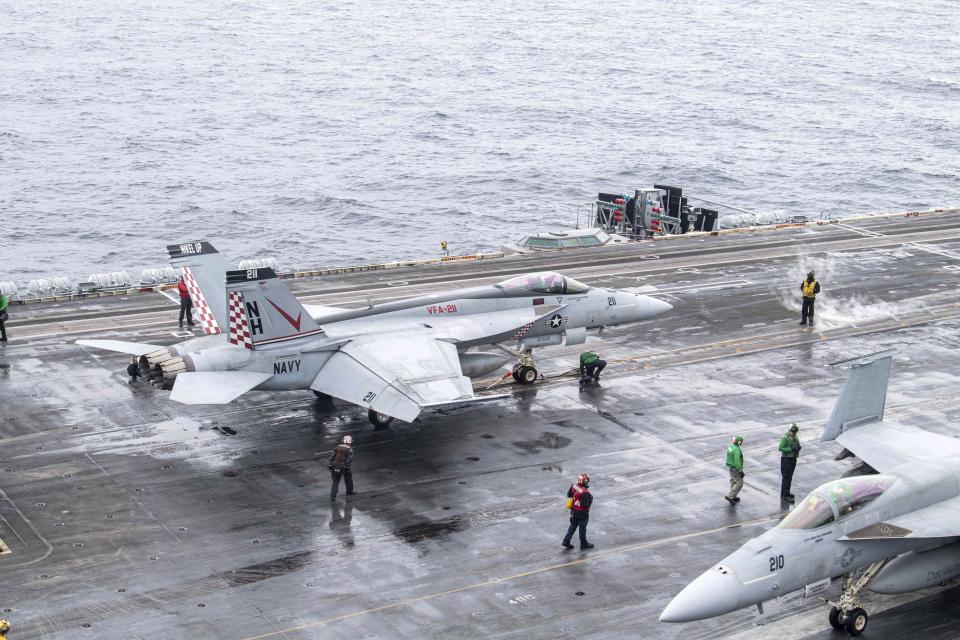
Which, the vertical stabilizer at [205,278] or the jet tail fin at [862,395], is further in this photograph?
the vertical stabilizer at [205,278]

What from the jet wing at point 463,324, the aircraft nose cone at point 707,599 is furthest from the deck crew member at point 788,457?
the jet wing at point 463,324

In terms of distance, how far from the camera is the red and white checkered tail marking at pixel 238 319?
3184cm

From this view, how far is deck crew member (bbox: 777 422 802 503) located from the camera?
90.7 ft

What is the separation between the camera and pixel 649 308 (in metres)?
38.5

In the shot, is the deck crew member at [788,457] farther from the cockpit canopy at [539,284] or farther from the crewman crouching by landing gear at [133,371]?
the crewman crouching by landing gear at [133,371]

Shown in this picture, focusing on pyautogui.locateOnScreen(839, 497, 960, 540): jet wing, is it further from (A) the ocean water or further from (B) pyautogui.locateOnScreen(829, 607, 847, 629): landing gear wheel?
(A) the ocean water

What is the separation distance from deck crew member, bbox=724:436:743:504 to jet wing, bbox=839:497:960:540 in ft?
17.7

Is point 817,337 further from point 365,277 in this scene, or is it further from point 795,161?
point 795,161

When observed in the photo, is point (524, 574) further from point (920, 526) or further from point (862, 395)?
point (862, 395)

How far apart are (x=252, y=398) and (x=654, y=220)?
35.4 metres

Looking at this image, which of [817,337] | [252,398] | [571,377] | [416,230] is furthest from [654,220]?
[252,398]

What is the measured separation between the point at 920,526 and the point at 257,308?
57.0 ft

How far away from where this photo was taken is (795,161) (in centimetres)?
10275

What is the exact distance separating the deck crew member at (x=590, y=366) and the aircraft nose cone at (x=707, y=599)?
A: 645 inches
